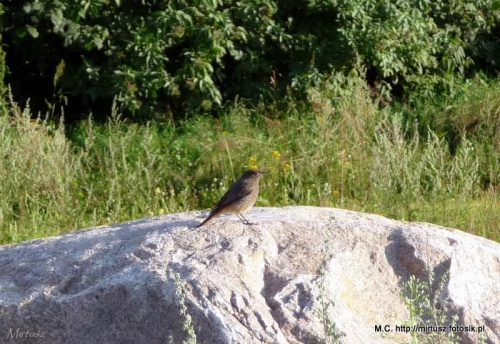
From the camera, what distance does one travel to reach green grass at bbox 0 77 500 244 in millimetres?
7664

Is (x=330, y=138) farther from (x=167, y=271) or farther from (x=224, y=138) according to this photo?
(x=167, y=271)

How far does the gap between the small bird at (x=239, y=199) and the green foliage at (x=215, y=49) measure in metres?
4.94

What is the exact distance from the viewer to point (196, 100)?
35.2ft

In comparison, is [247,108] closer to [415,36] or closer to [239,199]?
[415,36]

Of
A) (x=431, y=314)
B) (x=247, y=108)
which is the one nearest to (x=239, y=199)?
(x=431, y=314)

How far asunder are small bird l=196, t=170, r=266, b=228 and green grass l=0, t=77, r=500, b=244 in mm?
1395

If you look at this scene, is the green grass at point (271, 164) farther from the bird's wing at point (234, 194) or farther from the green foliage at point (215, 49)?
the bird's wing at point (234, 194)

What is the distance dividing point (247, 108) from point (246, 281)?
7.04 meters

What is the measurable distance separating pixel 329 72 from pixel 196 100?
170cm

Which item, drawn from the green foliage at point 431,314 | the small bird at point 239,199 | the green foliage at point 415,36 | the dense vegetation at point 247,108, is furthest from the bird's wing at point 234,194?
the green foliage at point 415,36

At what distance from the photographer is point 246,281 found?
4.24m

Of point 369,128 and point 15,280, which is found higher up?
point 15,280

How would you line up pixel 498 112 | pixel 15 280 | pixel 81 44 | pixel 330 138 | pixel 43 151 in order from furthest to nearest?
pixel 81 44 → pixel 498 112 → pixel 330 138 → pixel 43 151 → pixel 15 280

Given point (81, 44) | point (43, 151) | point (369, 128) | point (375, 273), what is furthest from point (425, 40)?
point (375, 273)
